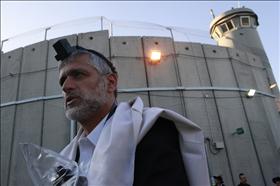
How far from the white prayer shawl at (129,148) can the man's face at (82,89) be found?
352mm

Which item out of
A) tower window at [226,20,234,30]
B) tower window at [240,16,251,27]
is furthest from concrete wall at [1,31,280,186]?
tower window at [240,16,251,27]

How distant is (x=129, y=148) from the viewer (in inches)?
39.9

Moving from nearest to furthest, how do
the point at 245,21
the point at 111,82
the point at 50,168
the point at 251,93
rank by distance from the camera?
the point at 50,168 < the point at 111,82 < the point at 251,93 < the point at 245,21

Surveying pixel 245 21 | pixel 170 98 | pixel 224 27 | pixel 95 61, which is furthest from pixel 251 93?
pixel 95 61

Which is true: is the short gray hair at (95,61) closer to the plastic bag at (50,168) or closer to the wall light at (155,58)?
the plastic bag at (50,168)

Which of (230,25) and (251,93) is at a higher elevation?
(230,25)

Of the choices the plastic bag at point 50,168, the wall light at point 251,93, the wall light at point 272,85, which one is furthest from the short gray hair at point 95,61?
the wall light at point 272,85

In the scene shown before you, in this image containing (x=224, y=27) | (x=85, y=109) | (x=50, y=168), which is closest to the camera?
(x=50, y=168)

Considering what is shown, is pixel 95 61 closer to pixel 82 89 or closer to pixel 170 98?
pixel 82 89

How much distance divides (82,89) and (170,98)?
28.1 ft

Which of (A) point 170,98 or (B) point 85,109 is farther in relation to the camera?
(A) point 170,98

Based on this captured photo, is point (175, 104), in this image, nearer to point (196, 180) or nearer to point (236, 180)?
point (236, 180)

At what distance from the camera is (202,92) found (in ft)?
34.2

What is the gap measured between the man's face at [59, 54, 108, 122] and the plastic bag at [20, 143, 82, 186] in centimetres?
32
